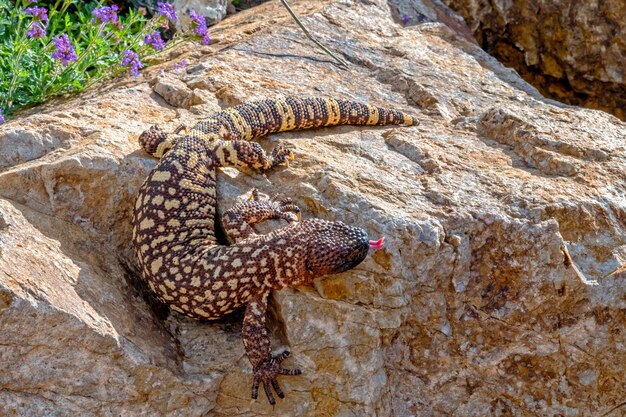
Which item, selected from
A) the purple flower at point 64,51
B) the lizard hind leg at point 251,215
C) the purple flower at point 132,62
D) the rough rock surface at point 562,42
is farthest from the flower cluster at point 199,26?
the rough rock surface at point 562,42

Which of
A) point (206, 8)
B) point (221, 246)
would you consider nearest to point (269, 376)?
point (221, 246)

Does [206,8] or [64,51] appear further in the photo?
[206,8]

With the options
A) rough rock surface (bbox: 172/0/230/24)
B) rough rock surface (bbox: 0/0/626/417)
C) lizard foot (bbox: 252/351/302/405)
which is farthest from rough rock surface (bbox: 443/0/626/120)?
lizard foot (bbox: 252/351/302/405)

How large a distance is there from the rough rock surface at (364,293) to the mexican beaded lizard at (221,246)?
0.12 meters

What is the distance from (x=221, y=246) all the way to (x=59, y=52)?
2233mm

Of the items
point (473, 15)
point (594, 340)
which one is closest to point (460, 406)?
point (594, 340)

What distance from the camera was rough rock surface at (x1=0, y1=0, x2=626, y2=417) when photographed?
3.36 metres

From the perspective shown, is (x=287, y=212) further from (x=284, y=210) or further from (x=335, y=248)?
(x=335, y=248)

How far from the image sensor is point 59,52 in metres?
5.10

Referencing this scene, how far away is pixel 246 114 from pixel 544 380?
7.80 ft

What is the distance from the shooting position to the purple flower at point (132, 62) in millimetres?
5340

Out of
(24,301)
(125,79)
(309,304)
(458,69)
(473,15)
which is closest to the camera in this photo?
(24,301)

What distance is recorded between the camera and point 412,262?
374cm

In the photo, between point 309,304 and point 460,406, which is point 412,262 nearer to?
point 309,304
